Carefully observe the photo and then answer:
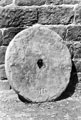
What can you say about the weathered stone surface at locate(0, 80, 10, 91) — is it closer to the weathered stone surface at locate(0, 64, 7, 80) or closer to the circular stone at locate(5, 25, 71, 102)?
the weathered stone surface at locate(0, 64, 7, 80)

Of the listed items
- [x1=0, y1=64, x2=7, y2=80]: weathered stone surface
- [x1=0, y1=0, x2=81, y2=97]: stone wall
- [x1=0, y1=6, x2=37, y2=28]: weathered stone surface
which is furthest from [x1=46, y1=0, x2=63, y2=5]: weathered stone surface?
[x1=0, y1=64, x2=7, y2=80]: weathered stone surface

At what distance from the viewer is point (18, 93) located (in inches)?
116

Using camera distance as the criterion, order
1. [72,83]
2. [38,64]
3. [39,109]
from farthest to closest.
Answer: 1. [72,83]
2. [38,64]
3. [39,109]

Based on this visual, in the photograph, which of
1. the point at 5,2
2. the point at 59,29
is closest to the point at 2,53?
the point at 5,2

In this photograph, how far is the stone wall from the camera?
121 inches

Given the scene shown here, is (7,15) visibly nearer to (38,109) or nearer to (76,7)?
(76,7)

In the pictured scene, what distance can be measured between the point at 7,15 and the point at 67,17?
30.9 inches

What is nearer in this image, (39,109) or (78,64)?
(39,109)

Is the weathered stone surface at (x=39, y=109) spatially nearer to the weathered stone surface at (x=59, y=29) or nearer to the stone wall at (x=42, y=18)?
the stone wall at (x=42, y=18)

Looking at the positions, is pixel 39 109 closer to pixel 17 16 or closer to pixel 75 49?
pixel 75 49

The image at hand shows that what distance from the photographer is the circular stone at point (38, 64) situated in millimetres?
2922

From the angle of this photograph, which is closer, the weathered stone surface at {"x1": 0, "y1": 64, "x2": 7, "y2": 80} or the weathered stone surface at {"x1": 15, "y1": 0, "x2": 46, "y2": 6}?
the weathered stone surface at {"x1": 15, "y1": 0, "x2": 46, "y2": 6}

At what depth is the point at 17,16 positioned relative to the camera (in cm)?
310

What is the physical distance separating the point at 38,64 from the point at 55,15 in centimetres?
69
